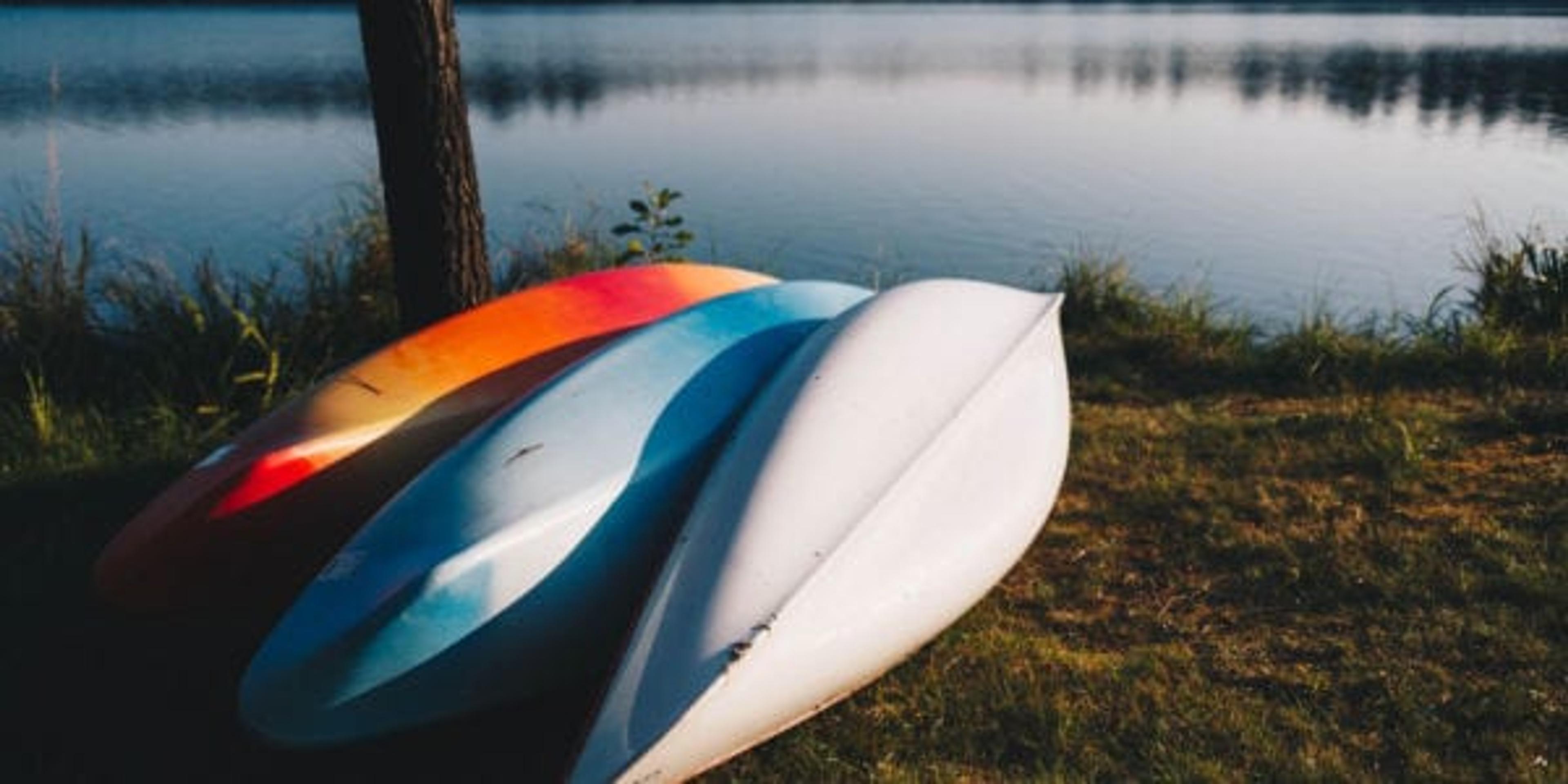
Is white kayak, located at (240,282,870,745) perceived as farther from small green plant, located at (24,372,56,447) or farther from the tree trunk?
small green plant, located at (24,372,56,447)

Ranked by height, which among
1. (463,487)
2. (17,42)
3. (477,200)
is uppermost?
(17,42)

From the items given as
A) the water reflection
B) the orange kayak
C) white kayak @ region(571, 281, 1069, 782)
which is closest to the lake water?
the water reflection

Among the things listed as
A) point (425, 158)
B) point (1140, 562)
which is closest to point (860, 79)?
point (425, 158)

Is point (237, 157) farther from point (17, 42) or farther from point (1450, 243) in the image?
point (17, 42)

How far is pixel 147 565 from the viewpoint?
260 cm

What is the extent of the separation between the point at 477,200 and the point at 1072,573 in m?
2.39

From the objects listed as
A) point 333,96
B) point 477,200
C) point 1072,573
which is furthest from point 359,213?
point 333,96

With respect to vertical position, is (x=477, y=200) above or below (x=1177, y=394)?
above

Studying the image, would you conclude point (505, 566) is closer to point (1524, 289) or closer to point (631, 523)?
point (631, 523)

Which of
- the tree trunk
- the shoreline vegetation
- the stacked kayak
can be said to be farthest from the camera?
the tree trunk

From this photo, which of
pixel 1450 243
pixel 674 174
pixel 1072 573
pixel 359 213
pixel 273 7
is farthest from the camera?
pixel 273 7

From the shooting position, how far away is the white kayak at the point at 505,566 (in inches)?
85.0

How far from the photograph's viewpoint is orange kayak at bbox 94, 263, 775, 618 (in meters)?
2.61

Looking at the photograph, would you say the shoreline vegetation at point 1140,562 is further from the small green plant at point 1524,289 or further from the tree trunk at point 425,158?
the tree trunk at point 425,158
